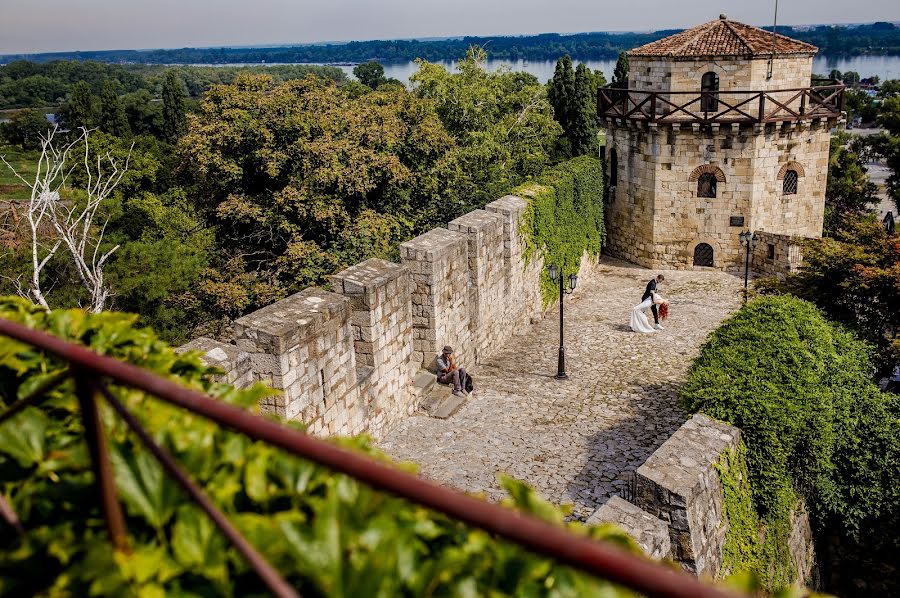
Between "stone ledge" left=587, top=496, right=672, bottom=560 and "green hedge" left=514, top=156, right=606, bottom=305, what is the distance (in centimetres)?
912

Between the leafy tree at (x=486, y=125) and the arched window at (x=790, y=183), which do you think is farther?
the leafy tree at (x=486, y=125)

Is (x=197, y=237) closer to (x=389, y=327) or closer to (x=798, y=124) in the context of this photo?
(x=389, y=327)

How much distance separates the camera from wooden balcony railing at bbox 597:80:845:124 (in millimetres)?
22031

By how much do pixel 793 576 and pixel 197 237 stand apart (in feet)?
57.2

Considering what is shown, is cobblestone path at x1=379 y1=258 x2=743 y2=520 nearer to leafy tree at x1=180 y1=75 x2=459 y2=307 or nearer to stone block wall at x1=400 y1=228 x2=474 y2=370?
stone block wall at x1=400 y1=228 x2=474 y2=370

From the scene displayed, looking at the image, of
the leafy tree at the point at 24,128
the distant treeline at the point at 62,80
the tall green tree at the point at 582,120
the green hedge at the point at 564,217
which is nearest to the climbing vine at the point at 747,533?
the green hedge at the point at 564,217

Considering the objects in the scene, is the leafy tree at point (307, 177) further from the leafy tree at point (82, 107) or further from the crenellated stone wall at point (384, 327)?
the leafy tree at point (82, 107)

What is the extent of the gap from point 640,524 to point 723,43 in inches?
752

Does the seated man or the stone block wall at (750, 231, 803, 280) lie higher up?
the seated man

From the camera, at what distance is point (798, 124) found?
73.8 feet

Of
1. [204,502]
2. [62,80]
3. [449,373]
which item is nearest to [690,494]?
[449,373]

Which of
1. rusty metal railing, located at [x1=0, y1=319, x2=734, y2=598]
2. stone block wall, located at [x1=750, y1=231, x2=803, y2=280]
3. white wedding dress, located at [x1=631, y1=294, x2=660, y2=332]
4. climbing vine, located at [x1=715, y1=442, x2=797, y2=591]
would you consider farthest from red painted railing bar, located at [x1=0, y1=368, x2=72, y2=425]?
stone block wall, located at [x1=750, y1=231, x2=803, y2=280]

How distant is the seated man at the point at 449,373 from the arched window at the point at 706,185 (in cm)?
1322

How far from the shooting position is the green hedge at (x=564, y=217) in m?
17.0
